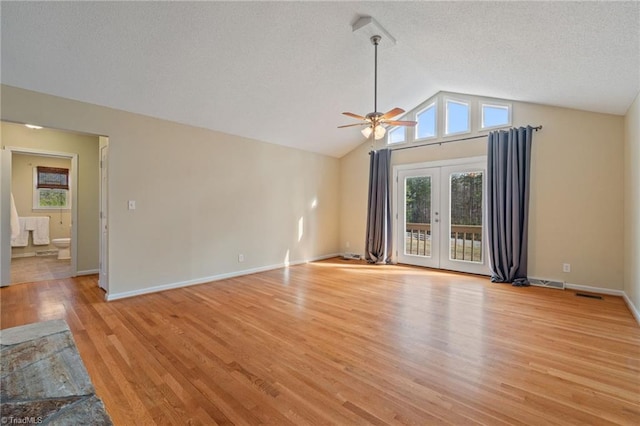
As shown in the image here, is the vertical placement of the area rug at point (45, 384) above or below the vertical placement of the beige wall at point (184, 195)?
below

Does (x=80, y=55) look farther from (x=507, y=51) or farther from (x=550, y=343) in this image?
(x=550, y=343)

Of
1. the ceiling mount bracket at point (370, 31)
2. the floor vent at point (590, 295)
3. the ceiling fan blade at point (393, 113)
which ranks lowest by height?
the floor vent at point (590, 295)

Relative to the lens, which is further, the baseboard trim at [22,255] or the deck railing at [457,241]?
the baseboard trim at [22,255]

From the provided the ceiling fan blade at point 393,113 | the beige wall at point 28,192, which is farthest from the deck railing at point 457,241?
the beige wall at point 28,192

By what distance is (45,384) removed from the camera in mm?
1567

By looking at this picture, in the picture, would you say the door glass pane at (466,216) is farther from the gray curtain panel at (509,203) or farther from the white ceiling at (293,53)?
the white ceiling at (293,53)

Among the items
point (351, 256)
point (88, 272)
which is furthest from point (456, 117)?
point (88, 272)

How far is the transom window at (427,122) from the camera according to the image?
5.74 m

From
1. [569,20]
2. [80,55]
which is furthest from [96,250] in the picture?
[569,20]

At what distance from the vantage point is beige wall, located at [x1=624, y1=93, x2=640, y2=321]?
126 inches

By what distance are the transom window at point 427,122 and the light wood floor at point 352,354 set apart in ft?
10.6

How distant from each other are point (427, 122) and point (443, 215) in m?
1.93

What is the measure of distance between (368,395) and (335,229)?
5450 millimetres

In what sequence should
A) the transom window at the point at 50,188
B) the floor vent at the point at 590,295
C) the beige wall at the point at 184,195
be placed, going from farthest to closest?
the transom window at the point at 50,188, the floor vent at the point at 590,295, the beige wall at the point at 184,195
